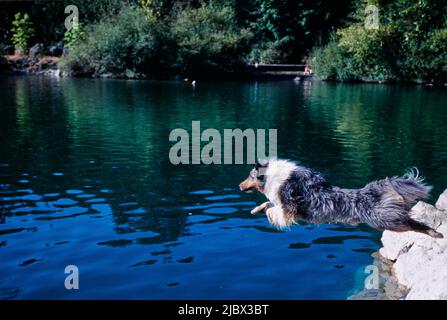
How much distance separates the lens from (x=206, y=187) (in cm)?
1845

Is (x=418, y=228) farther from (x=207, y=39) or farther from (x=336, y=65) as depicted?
(x=207, y=39)

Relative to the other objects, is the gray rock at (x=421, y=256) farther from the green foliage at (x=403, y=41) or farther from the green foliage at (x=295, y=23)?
the green foliage at (x=295, y=23)

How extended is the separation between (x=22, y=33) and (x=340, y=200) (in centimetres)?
6695

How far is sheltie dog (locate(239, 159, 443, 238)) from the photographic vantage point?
10.3 meters

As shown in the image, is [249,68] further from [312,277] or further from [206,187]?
[312,277]

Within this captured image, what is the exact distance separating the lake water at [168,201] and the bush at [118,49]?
→ 25349 mm

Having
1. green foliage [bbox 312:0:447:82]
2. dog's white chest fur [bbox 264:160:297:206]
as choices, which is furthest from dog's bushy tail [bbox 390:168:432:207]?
green foliage [bbox 312:0:447:82]

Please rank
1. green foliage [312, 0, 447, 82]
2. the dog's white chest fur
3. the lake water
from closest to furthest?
1. the dog's white chest fur
2. the lake water
3. green foliage [312, 0, 447, 82]

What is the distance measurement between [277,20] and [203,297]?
221 feet

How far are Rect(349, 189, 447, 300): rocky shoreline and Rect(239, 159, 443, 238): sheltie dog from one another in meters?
0.71

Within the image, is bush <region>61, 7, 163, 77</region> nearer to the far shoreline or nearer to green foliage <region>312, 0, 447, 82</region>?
the far shoreline

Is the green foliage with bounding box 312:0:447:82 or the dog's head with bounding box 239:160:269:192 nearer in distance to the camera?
the dog's head with bounding box 239:160:269:192

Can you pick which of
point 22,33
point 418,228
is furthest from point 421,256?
point 22,33

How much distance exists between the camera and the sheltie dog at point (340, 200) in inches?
404
